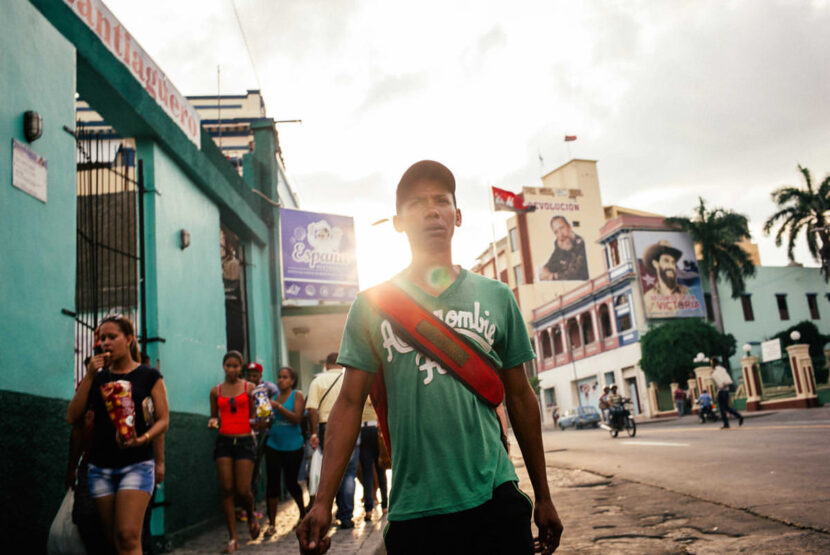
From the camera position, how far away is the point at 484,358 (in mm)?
2023

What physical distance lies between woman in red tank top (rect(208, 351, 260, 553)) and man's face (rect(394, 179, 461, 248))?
5.34m

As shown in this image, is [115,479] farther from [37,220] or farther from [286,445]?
[286,445]

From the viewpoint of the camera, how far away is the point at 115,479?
4.02 metres

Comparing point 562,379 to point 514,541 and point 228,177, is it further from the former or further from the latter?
point 514,541

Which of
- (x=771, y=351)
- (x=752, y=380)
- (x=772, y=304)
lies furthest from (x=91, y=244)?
(x=772, y=304)

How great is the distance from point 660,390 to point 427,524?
38.1 m

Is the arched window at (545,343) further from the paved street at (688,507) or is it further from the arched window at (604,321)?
the paved street at (688,507)

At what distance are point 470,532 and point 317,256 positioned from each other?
13114 millimetres

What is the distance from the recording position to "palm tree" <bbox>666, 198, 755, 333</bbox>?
39.3m

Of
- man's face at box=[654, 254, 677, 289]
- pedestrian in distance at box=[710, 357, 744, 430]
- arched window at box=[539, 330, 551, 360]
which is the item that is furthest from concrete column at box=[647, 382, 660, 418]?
pedestrian in distance at box=[710, 357, 744, 430]

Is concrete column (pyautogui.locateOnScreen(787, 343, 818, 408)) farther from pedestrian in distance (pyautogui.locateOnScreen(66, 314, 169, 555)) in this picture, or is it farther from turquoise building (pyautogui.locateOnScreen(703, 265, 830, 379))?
pedestrian in distance (pyautogui.locateOnScreen(66, 314, 169, 555))

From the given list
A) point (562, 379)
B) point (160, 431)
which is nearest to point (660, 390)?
point (562, 379)

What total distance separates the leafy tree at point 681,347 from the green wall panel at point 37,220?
34.2 m

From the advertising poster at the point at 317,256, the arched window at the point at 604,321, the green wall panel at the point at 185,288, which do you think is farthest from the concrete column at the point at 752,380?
the green wall panel at the point at 185,288
